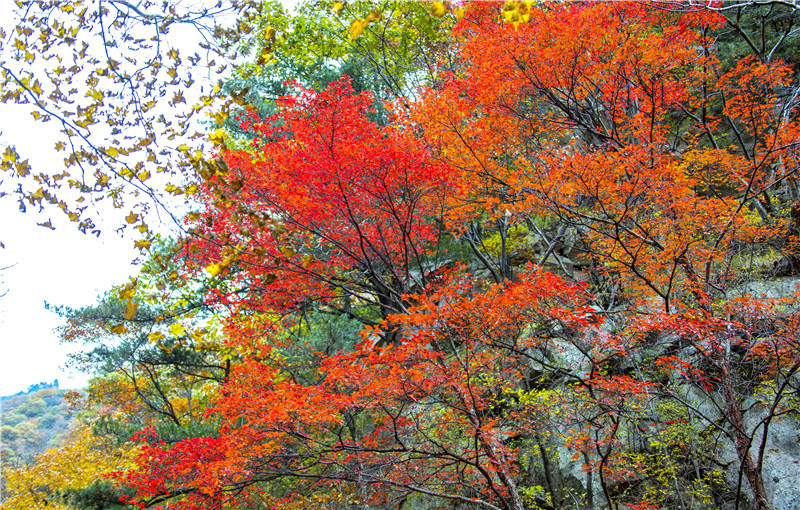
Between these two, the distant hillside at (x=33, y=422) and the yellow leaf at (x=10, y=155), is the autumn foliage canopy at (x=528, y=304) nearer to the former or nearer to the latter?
the yellow leaf at (x=10, y=155)

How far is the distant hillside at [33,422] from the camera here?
22542 mm

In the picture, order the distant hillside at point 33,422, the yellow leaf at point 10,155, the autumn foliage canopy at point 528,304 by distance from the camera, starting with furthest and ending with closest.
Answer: the distant hillside at point 33,422 → the autumn foliage canopy at point 528,304 → the yellow leaf at point 10,155

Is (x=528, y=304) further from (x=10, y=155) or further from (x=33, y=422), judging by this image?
(x=33, y=422)

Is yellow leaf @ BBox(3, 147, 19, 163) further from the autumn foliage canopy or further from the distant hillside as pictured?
the distant hillside

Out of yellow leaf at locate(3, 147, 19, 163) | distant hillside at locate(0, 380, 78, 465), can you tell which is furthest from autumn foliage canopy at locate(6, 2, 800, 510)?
distant hillside at locate(0, 380, 78, 465)

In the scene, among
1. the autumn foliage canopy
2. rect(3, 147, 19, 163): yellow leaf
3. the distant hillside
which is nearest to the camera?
rect(3, 147, 19, 163): yellow leaf

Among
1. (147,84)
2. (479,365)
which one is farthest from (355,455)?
(147,84)

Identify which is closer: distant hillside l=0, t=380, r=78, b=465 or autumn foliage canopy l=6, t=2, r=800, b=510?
autumn foliage canopy l=6, t=2, r=800, b=510

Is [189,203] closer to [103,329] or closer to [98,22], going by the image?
[103,329]

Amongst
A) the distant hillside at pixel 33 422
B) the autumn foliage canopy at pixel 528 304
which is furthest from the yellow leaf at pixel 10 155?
the distant hillside at pixel 33 422

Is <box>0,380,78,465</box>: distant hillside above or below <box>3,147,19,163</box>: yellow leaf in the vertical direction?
above

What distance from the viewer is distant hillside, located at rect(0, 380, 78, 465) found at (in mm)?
22542

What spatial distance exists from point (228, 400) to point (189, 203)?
640 cm

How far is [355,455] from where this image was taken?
6809mm
